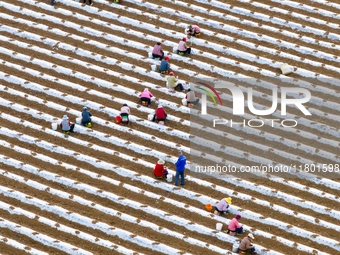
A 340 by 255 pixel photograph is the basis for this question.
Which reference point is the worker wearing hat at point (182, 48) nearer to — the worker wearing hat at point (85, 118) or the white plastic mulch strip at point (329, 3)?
the worker wearing hat at point (85, 118)

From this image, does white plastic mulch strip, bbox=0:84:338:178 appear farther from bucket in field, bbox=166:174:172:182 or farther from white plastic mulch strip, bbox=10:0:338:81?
white plastic mulch strip, bbox=10:0:338:81

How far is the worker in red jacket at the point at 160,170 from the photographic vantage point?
27.9m

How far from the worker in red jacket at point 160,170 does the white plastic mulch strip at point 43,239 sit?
418 cm

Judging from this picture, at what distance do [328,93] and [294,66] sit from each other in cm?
216

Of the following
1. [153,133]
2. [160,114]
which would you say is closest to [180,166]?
[153,133]

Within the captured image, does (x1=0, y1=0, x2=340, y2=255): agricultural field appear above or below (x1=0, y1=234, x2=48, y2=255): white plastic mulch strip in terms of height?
above

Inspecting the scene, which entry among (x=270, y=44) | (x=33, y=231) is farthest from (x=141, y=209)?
(x=270, y=44)

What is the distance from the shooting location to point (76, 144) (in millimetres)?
29516

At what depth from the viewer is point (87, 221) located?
88.1 ft

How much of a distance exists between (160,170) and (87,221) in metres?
3.43

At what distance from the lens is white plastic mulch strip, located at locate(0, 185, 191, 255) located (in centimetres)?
2616

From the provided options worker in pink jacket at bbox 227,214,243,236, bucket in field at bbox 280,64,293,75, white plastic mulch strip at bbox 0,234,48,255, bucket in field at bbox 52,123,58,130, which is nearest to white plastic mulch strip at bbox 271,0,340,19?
bucket in field at bbox 280,64,293,75

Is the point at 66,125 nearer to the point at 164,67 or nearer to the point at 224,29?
the point at 164,67

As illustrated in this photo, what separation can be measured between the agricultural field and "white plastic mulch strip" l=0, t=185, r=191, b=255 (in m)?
0.04
